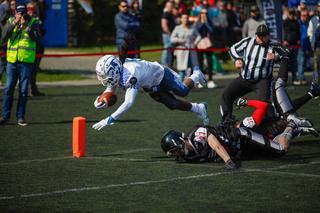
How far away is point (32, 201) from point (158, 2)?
99.2ft

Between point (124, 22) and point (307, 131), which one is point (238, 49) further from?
point (124, 22)

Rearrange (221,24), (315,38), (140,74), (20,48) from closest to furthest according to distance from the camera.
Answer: (140,74) < (20,48) < (315,38) < (221,24)

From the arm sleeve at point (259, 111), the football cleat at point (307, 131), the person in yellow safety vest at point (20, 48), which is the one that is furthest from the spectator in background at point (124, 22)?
the arm sleeve at point (259, 111)

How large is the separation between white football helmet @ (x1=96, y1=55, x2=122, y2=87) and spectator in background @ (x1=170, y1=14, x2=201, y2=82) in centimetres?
1133

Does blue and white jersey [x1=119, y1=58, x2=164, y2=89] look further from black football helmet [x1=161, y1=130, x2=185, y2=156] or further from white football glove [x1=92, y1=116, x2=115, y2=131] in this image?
black football helmet [x1=161, y1=130, x2=185, y2=156]

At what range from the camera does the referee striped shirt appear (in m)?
13.3

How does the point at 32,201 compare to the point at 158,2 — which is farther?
the point at 158,2

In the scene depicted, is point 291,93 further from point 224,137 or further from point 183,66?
point 224,137

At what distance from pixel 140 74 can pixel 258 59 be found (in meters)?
2.09

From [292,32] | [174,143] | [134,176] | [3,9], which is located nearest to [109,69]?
[174,143]

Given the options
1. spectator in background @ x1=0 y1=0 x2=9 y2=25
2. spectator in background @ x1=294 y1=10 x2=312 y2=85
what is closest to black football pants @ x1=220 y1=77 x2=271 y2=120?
spectator in background @ x1=0 y1=0 x2=9 y2=25

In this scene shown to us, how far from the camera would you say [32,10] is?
19609mm

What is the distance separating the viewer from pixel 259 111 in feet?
38.9

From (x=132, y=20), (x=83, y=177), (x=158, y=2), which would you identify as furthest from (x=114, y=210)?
(x=158, y=2)
